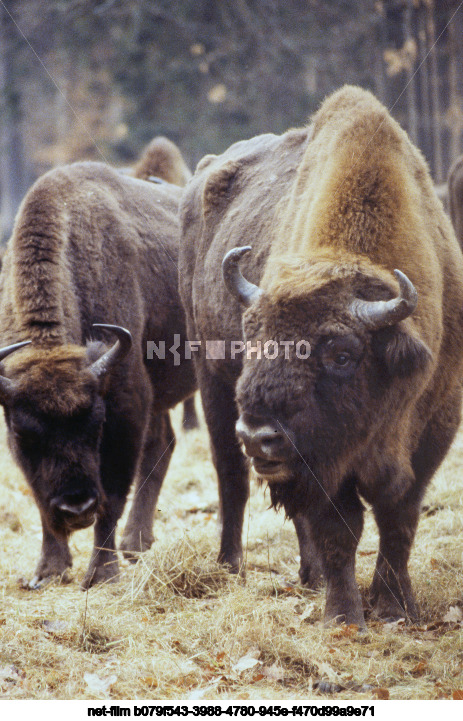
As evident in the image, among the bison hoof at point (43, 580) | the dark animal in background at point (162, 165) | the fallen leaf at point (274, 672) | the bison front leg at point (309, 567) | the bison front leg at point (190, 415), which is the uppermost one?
the dark animal in background at point (162, 165)

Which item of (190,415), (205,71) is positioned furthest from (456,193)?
(205,71)

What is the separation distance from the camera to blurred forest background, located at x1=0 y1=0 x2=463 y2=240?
964 cm

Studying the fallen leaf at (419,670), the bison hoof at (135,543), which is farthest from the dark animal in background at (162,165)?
the fallen leaf at (419,670)

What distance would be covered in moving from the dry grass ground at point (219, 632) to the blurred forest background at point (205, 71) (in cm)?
437

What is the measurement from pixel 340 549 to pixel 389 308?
1.30 m

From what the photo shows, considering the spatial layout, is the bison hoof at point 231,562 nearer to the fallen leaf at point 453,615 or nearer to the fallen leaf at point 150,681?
the fallen leaf at point 453,615

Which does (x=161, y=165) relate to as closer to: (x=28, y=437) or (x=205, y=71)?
(x=28, y=437)

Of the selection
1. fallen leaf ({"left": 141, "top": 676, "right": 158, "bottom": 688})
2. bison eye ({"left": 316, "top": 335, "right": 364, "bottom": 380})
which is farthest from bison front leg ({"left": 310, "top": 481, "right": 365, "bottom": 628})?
fallen leaf ({"left": 141, "top": 676, "right": 158, "bottom": 688})

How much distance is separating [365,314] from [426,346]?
0.34 meters

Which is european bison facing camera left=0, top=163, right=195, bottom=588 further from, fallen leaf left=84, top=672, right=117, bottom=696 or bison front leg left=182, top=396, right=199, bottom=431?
bison front leg left=182, top=396, right=199, bottom=431

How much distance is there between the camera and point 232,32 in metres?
13.3

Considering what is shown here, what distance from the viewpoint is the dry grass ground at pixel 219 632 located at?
3570 mm

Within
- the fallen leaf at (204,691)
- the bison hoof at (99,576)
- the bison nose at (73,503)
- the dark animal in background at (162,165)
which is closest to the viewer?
the fallen leaf at (204,691)
